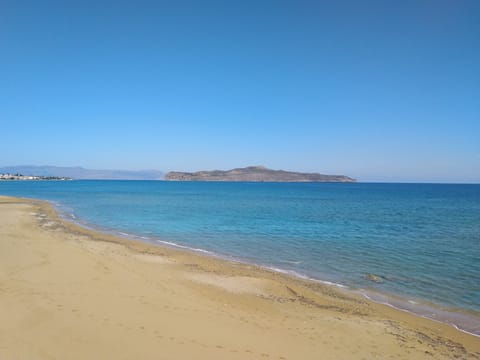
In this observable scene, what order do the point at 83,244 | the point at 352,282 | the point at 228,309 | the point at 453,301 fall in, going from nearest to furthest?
the point at 228,309 < the point at 453,301 < the point at 352,282 < the point at 83,244

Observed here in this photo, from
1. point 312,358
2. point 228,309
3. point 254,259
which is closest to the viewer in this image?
point 312,358

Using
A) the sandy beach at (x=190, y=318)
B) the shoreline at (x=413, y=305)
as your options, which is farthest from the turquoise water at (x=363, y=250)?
the sandy beach at (x=190, y=318)

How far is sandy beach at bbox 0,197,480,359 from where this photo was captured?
680 centimetres

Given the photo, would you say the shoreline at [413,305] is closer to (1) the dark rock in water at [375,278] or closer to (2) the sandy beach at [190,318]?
(2) the sandy beach at [190,318]

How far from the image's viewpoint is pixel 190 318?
8391 mm

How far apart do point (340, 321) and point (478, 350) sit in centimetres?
304

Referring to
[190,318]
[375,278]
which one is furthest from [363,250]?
[190,318]

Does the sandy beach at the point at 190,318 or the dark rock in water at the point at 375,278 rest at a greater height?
the sandy beach at the point at 190,318

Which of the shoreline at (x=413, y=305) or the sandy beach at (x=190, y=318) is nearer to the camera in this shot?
the sandy beach at (x=190, y=318)

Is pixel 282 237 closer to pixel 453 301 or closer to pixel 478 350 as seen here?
pixel 453 301

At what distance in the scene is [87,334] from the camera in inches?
280

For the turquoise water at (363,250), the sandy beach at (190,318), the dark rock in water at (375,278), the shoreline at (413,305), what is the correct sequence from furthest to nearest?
1. the dark rock in water at (375,278)
2. the turquoise water at (363,250)
3. the shoreline at (413,305)
4. the sandy beach at (190,318)

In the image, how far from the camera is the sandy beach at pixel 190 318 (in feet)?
22.3

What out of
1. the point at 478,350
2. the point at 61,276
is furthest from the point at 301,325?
the point at 61,276
